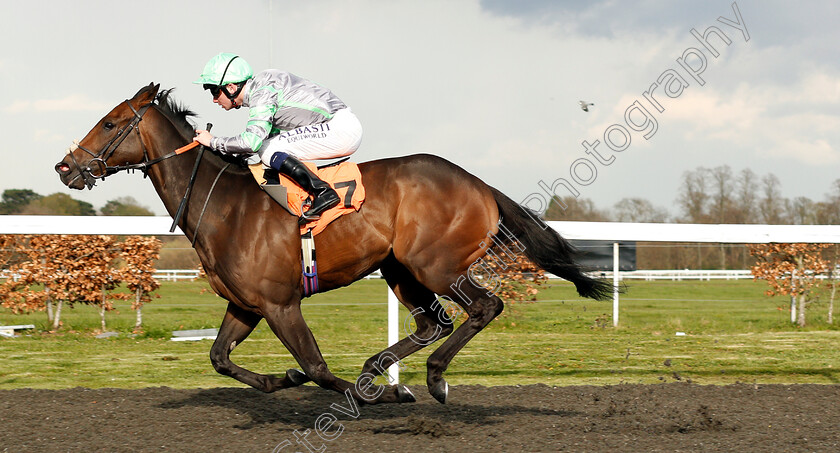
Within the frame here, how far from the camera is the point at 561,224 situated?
5.06m

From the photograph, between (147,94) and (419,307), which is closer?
(147,94)

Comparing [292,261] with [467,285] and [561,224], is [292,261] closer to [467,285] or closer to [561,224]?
[467,285]

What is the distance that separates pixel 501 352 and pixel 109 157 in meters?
4.42

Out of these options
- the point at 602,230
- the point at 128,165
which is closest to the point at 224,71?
the point at 128,165

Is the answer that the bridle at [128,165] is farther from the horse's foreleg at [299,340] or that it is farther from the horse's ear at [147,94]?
the horse's foreleg at [299,340]

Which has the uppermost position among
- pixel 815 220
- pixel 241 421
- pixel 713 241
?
pixel 815 220

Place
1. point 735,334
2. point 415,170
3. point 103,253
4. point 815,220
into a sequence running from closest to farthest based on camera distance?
point 415,170 < point 103,253 < point 735,334 < point 815,220

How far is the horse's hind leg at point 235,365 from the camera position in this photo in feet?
12.1

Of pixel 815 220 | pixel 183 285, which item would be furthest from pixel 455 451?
pixel 815 220

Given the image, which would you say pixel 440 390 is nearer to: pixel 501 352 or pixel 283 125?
pixel 283 125

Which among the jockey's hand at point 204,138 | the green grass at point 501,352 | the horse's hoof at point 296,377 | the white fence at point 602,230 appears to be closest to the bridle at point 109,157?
the jockey's hand at point 204,138

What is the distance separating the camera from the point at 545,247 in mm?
4031

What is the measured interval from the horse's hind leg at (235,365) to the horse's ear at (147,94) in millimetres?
1178

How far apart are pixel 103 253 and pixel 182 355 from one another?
190 cm
